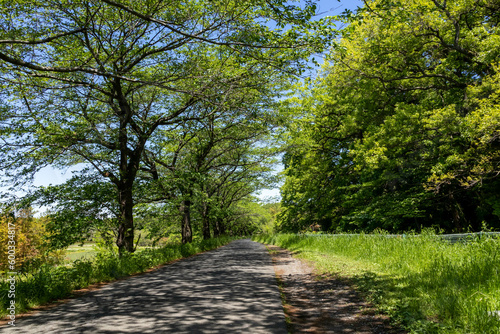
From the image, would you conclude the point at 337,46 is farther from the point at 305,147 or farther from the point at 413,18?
the point at 305,147

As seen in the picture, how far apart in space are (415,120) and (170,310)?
15780mm

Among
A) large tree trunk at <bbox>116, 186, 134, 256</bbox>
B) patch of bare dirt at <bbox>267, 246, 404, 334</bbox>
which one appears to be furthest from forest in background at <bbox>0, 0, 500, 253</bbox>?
patch of bare dirt at <bbox>267, 246, 404, 334</bbox>

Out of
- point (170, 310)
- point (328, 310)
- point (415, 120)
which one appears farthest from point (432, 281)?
point (415, 120)

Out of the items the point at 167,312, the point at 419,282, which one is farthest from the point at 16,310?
the point at 419,282

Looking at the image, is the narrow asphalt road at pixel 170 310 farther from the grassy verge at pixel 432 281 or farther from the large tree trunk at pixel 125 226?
the large tree trunk at pixel 125 226

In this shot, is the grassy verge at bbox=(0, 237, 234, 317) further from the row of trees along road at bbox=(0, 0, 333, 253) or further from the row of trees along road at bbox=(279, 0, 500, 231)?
the row of trees along road at bbox=(279, 0, 500, 231)

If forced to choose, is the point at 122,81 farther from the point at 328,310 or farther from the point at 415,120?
the point at 415,120

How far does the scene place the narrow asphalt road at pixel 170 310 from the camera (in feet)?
13.4

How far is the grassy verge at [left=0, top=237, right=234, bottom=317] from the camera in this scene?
5566 millimetres

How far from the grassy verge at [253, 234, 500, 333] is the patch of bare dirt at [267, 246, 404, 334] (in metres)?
0.25

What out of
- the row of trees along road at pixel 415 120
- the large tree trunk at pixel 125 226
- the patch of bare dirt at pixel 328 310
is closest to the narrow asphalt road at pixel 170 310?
the patch of bare dirt at pixel 328 310

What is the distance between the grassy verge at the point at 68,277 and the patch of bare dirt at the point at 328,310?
→ 15.4 ft

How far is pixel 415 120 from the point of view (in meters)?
16.0

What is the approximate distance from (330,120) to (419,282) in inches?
775
